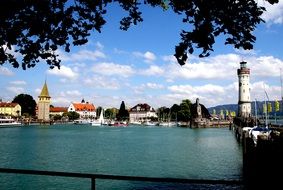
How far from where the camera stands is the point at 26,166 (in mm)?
39125

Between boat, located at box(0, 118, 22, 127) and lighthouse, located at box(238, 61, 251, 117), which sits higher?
lighthouse, located at box(238, 61, 251, 117)

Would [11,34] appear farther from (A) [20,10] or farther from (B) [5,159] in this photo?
(B) [5,159]

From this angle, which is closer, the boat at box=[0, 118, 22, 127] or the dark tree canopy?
the dark tree canopy

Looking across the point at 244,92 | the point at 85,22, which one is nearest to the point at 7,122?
the point at 244,92

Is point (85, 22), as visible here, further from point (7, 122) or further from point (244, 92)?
point (7, 122)

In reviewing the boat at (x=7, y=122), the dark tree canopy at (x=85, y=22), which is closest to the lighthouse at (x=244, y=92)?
the boat at (x=7, y=122)

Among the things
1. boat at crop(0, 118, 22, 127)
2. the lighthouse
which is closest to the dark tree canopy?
the lighthouse

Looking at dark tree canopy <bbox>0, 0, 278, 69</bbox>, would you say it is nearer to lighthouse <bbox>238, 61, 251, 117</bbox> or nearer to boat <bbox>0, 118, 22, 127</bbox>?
lighthouse <bbox>238, 61, 251, 117</bbox>

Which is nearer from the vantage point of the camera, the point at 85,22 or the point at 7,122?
the point at 85,22

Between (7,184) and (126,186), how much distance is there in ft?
29.2

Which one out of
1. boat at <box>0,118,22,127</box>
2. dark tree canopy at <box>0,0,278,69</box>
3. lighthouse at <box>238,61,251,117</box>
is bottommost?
boat at <box>0,118,22,127</box>

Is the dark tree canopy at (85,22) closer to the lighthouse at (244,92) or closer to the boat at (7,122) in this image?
the lighthouse at (244,92)

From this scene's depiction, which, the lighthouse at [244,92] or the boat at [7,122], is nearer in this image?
the lighthouse at [244,92]

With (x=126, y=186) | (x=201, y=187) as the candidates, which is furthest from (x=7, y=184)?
(x=201, y=187)
